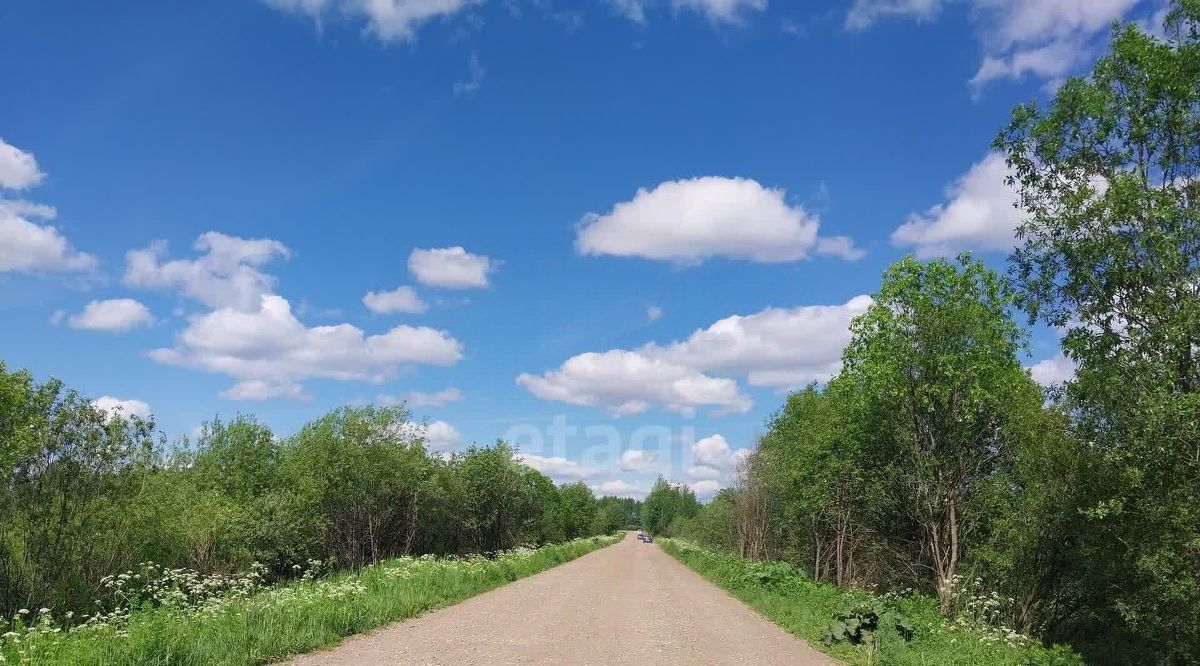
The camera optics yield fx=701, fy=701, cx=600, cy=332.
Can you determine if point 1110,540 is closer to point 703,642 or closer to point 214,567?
point 703,642

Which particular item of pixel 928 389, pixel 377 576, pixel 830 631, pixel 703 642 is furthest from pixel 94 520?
pixel 928 389

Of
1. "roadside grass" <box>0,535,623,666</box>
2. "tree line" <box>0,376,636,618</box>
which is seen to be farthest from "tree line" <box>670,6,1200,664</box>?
"tree line" <box>0,376,636,618</box>

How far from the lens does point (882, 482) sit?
26016mm

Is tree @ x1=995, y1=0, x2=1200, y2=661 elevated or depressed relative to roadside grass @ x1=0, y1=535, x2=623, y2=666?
elevated

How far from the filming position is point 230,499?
43.4m

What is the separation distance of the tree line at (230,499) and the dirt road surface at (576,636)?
10746mm

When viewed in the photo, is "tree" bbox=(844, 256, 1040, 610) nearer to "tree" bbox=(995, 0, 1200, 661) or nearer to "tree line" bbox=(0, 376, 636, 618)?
"tree" bbox=(995, 0, 1200, 661)

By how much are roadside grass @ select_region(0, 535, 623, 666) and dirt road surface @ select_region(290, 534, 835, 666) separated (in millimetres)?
→ 456

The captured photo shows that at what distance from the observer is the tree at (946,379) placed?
21078mm

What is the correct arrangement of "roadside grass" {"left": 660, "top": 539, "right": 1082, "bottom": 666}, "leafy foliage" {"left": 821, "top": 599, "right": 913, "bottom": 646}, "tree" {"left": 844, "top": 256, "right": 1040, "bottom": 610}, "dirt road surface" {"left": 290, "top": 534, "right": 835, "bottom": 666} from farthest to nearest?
"tree" {"left": 844, "top": 256, "right": 1040, "bottom": 610} < "leafy foliage" {"left": 821, "top": 599, "right": 913, "bottom": 646} < "roadside grass" {"left": 660, "top": 539, "right": 1082, "bottom": 666} < "dirt road surface" {"left": 290, "top": 534, "right": 835, "bottom": 666}

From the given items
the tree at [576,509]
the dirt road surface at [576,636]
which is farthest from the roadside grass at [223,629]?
the tree at [576,509]

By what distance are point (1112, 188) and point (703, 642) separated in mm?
12529

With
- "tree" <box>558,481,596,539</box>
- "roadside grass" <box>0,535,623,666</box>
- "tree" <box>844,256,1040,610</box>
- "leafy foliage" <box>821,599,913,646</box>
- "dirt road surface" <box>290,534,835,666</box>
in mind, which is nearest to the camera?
"roadside grass" <box>0,535,623,666</box>

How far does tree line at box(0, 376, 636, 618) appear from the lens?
69.5 ft
